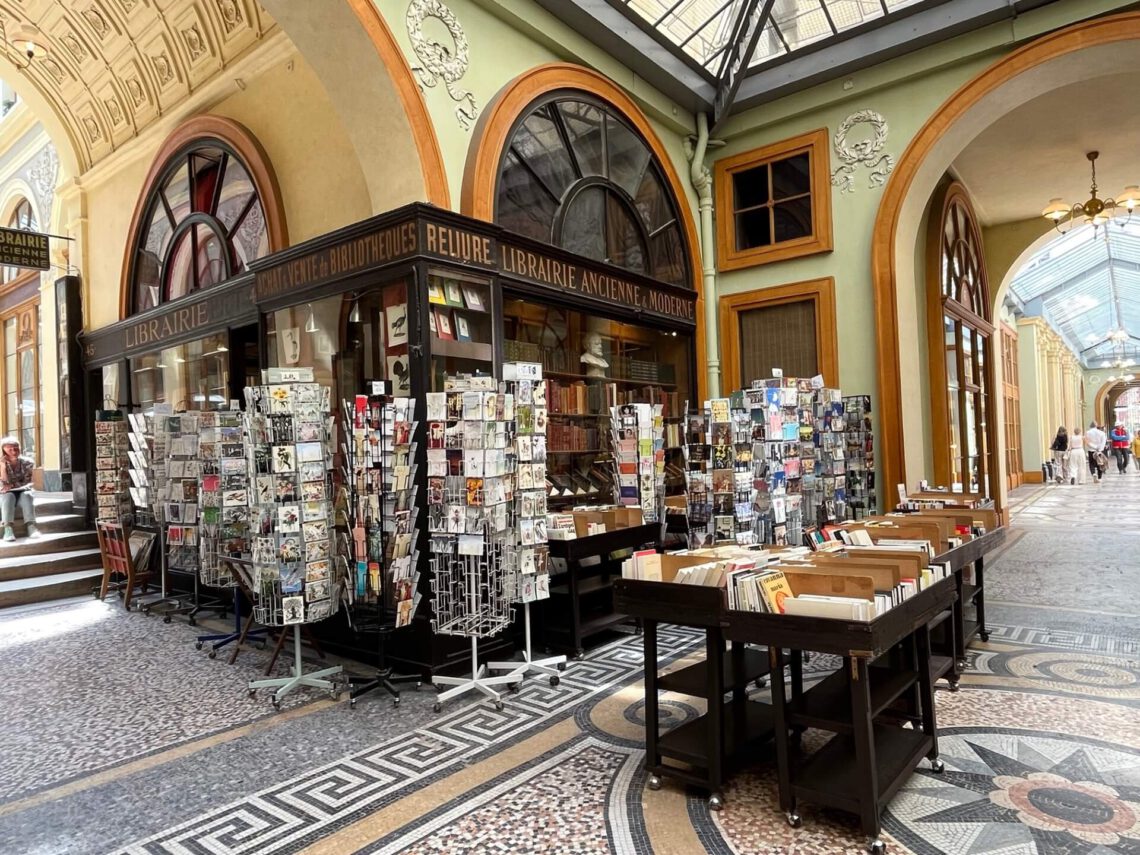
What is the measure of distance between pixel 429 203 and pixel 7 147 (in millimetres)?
11934

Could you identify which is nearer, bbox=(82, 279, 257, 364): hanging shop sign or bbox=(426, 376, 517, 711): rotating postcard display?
bbox=(426, 376, 517, 711): rotating postcard display

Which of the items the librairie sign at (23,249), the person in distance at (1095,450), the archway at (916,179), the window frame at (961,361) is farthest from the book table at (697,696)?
the person in distance at (1095,450)

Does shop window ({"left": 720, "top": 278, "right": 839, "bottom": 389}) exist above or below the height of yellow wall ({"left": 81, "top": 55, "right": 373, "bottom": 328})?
below

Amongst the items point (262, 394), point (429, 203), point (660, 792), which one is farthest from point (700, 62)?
point (660, 792)

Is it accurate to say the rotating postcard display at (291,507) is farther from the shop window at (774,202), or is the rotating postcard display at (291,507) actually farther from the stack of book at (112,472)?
the shop window at (774,202)

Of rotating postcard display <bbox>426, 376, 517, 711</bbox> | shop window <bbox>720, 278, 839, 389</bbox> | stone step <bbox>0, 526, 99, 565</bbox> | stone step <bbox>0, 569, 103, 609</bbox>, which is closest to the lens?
rotating postcard display <bbox>426, 376, 517, 711</bbox>

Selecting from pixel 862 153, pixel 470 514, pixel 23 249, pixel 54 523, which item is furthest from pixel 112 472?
pixel 862 153

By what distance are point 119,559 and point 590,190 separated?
608cm

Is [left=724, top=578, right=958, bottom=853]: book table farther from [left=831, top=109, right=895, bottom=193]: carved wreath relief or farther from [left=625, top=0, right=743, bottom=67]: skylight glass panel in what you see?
[left=625, top=0, right=743, bottom=67]: skylight glass panel

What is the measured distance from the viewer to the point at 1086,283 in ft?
65.3

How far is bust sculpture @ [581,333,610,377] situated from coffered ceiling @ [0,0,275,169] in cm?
412

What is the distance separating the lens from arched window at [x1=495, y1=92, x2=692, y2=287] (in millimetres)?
6137

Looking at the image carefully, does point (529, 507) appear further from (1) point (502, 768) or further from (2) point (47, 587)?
(2) point (47, 587)

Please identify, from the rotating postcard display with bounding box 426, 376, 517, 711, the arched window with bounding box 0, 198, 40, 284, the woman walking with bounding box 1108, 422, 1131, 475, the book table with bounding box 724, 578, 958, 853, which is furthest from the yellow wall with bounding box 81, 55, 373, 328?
the woman walking with bounding box 1108, 422, 1131, 475
